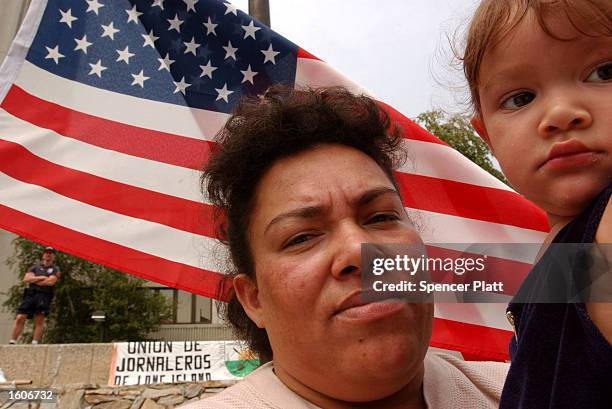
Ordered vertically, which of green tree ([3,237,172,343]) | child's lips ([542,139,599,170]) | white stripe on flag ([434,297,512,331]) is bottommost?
child's lips ([542,139,599,170])

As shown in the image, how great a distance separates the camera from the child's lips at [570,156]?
2.82ft

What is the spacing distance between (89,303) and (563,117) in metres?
20.9

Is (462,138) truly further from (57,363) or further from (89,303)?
(89,303)

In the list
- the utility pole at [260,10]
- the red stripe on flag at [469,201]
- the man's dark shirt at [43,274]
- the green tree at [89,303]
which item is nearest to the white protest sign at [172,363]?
the man's dark shirt at [43,274]

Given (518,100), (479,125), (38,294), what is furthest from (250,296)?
(38,294)

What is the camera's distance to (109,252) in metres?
2.98

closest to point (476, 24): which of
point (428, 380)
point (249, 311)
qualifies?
point (428, 380)

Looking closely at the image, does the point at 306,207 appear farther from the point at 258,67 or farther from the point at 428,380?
the point at 258,67

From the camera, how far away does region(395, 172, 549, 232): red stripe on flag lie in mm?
2924

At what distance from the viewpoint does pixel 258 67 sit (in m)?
3.17

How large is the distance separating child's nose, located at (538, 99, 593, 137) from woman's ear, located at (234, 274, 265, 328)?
92cm

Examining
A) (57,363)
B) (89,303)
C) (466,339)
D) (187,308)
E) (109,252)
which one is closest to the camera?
(466,339)

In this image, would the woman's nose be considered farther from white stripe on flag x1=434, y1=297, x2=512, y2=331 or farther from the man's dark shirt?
the man's dark shirt

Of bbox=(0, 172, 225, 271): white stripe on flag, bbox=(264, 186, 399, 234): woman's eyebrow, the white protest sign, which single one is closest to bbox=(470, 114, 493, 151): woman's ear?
bbox=(264, 186, 399, 234): woman's eyebrow
